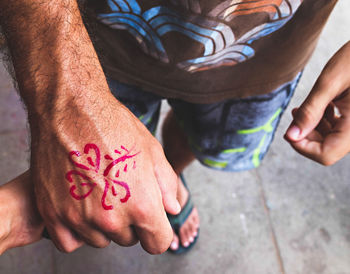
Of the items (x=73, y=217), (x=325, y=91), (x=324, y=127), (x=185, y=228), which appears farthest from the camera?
(x=185, y=228)

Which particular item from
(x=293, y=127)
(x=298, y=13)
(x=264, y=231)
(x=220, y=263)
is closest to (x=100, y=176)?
(x=293, y=127)

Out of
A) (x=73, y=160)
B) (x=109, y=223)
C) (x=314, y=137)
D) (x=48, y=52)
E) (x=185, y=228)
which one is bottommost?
(x=185, y=228)

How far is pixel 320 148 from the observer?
2.79 feet

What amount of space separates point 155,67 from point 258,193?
1273 mm

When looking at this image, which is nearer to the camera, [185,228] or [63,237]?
[63,237]

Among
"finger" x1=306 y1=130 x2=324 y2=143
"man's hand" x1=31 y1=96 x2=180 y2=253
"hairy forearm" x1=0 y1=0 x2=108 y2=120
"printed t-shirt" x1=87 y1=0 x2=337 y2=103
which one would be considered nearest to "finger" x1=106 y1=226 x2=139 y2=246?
"man's hand" x1=31 y1=96 x2=180 y2=253

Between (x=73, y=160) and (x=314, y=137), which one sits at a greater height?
(x=73, y=160)

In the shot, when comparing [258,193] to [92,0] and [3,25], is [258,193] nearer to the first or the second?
[92,0]

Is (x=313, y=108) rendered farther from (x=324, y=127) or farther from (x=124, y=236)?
(x=124, y=236)

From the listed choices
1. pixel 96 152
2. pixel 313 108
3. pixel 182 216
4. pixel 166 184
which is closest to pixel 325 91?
pixel 313 108

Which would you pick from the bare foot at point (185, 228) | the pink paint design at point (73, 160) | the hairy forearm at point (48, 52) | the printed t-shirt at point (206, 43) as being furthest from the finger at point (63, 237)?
the bare foot at point (185, 228)

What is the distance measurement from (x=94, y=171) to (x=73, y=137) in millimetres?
83

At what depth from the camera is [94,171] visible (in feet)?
2.15

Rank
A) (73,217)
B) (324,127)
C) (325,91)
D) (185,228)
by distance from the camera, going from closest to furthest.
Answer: (73,217)
(325,91)
(324,127)
(185,228)
